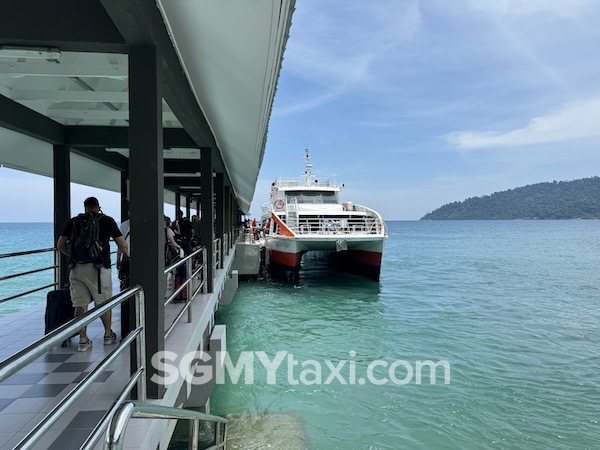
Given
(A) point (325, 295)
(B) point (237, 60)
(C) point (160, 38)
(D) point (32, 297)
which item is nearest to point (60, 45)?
(C) point (160, 38)

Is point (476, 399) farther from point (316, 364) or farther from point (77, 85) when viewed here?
point (77, 85)

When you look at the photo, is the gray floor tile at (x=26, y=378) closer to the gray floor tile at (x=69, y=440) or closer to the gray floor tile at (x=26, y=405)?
the gray floor tile at (x=26, y=405)

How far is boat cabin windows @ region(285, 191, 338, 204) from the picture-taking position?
22.4 meters

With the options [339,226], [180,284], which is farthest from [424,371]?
[339,226]

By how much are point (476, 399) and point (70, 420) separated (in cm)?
626

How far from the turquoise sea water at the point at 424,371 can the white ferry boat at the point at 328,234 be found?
1819 millimetres

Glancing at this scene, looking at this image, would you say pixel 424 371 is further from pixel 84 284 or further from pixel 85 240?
pixel 85 240

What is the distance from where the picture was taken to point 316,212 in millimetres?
19281

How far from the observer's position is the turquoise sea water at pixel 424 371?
5578 mm

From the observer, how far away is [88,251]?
3.54 metres

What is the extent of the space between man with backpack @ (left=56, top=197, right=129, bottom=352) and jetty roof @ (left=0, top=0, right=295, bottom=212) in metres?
1.22

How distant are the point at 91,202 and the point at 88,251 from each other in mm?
440

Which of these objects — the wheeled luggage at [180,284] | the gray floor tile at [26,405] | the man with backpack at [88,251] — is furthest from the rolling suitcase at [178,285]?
the gray floor tile at [26,405]

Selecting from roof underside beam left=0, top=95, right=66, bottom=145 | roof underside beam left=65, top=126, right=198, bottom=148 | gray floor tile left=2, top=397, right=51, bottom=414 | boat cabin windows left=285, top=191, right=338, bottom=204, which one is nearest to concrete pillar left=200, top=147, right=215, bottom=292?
roof underside beam left=65, top=126, right=198, bottom=148
